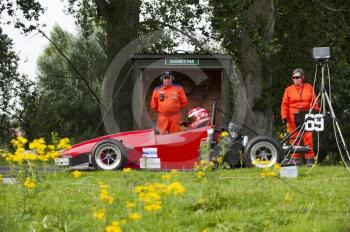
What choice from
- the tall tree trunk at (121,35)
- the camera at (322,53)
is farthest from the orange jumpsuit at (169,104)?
the tall tree trunk at (121,35)

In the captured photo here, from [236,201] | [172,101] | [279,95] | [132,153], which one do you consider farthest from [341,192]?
[279,95]

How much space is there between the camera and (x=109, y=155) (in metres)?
14.1

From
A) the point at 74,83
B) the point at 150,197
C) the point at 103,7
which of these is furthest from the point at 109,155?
the point at 74,83

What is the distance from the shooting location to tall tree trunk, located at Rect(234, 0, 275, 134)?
21.1m

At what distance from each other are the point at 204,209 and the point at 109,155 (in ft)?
23.9

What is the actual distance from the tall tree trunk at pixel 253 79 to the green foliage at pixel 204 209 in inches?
480

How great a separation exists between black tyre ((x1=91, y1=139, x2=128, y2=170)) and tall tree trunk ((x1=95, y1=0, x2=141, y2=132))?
7590 mm

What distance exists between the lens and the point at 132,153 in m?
14.3

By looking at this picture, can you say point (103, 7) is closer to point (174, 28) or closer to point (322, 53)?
point (174, 28)

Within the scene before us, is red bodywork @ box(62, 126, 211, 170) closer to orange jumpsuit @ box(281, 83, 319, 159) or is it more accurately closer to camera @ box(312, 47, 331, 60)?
orange jumpsuit @ box(281, 83, 319, 159)

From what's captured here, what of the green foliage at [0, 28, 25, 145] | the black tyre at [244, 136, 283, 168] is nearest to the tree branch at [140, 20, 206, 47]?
the green foliage at [0, 28, 25, 145]

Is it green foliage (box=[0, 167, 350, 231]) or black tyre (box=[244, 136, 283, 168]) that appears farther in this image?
black tyre (box=[244, 136, 283, 168])

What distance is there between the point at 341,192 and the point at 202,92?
39.5ft

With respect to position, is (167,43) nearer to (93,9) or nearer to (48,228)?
(93,9)
